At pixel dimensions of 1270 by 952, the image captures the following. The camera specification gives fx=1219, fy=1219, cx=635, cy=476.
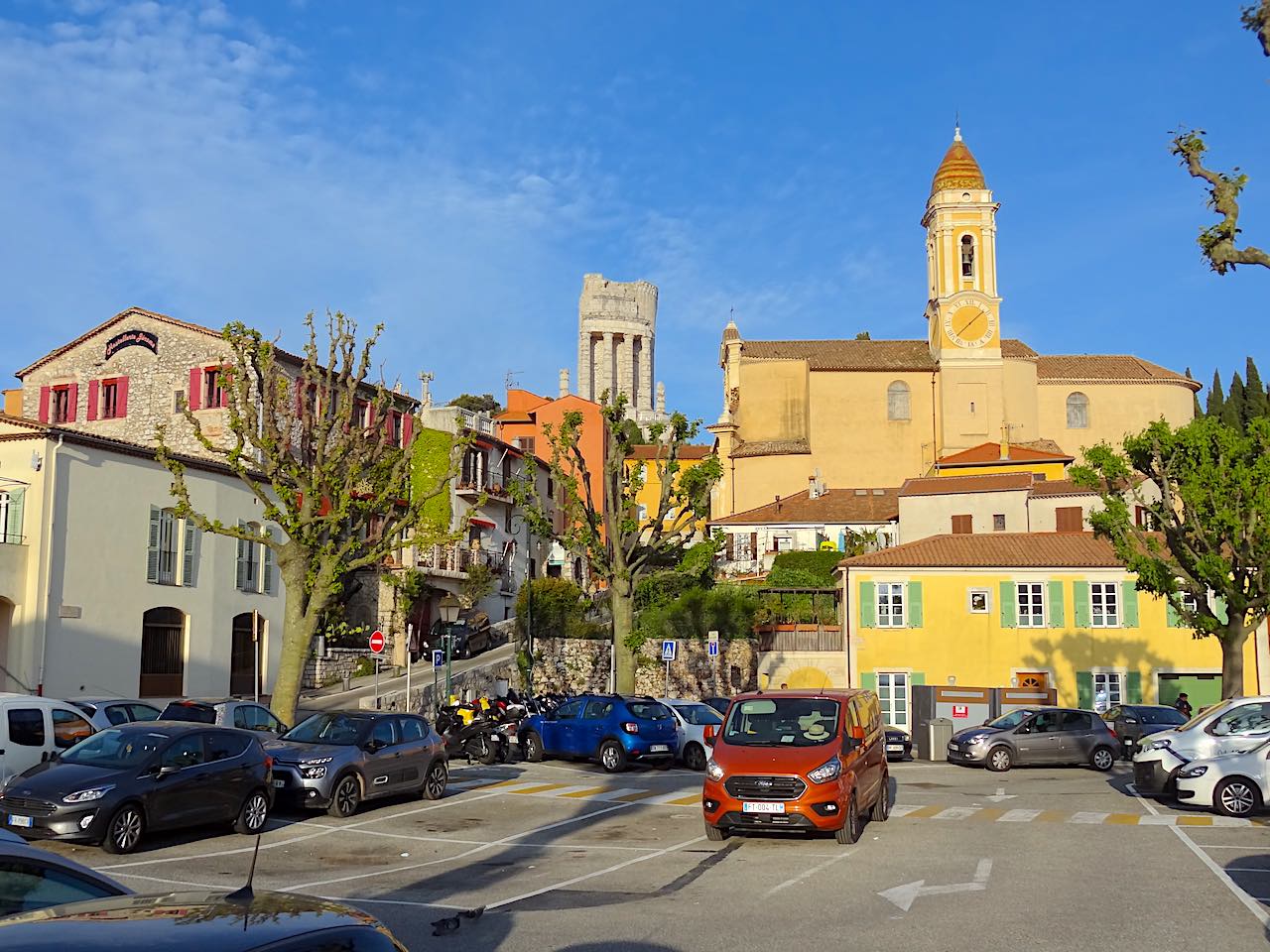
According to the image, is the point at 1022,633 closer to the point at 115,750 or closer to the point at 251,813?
the point at 251,813

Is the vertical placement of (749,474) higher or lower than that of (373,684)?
higher

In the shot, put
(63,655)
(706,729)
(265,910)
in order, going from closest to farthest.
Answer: (265,910) < (706,729) < (63,655)

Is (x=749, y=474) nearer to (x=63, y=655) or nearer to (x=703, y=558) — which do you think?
(x=703, y=558)

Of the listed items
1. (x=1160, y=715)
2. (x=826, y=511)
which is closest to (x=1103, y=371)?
(x=826, y=511)

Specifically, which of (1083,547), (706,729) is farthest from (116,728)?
(1083,547)

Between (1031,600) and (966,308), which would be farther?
(966,308)

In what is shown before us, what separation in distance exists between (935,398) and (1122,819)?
66725mm

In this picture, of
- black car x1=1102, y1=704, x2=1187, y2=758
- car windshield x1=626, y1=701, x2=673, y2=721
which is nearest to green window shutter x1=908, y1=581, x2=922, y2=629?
black car x1=1102, y1=704, x2=1187, y2=758

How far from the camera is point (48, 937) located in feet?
11.6

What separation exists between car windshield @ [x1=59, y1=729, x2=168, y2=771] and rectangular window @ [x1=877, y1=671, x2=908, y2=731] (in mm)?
33890

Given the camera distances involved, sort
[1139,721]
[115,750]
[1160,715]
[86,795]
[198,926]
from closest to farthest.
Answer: [198,926] → [86,795] → [115,750] → [1139,721] → [1160,715]

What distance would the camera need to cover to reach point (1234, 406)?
86.5 meters

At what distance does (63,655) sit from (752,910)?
83.8 ft

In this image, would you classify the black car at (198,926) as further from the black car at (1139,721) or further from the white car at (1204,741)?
the black car at (1139,721)
